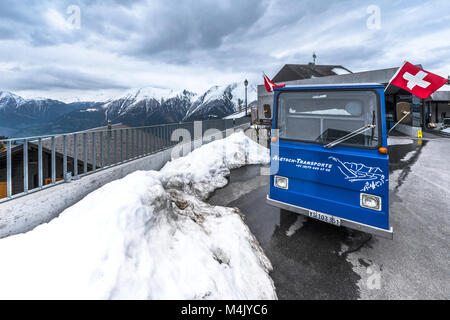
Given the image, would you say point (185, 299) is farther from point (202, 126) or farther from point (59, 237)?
point (202, 126)

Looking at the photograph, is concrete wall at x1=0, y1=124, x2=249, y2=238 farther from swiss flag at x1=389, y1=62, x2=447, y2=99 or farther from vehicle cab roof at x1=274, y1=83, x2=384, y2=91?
swiss flag at x1=389, y1=62, x2=447, y2=99

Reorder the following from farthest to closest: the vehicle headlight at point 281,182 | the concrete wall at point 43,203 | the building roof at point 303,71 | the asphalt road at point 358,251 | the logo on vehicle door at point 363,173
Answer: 1. the building roof at point 303,71
2. the vehicle headlight at point 281,182
3. the logo on vehicle door at point 363,173
4. the concrete wall at point 43,203
5. the asphalt road at point 358,251

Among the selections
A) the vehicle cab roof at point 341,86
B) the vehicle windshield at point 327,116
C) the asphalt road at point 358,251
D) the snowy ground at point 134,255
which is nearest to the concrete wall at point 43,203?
the snowy ground at point 134,255

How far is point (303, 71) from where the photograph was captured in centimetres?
4719

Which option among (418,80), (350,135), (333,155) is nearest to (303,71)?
(418,80)

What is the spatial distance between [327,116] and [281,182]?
1.49m

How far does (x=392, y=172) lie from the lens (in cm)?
928

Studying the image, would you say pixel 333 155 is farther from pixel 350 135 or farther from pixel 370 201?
pixel 370 201

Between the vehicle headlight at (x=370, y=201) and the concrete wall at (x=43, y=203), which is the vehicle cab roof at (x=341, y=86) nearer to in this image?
the vehicle headlight at (x=370, y=201)

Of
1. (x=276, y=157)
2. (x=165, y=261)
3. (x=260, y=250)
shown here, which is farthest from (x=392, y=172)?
(x=165, y=261)

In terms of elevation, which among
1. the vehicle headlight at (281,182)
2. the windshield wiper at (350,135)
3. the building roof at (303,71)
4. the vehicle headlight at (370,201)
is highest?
the building roof at (303,71)

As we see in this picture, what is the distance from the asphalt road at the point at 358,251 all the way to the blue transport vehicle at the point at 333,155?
558mm

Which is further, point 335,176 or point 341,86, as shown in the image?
point 341,86

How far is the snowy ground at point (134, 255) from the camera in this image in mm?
2287
